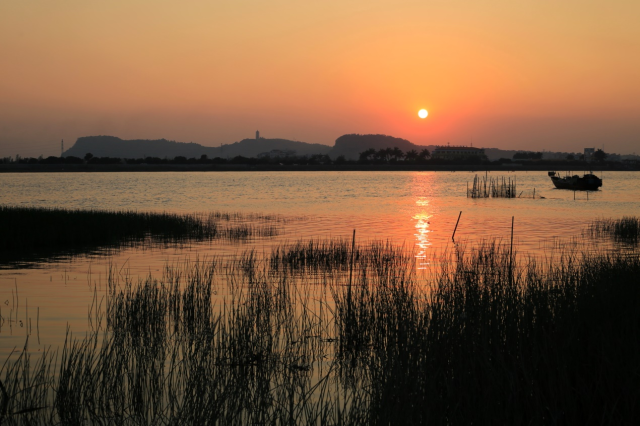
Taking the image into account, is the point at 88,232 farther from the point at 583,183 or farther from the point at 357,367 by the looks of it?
the point at 583,183

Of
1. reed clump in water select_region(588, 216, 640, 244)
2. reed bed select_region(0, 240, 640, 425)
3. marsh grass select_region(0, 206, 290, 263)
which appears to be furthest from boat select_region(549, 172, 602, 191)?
reed bed select_region(0, 240, 640, 425)

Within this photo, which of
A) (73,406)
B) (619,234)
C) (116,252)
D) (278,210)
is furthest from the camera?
(278,210)

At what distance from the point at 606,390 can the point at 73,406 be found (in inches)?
224

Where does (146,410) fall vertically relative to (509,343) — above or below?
below

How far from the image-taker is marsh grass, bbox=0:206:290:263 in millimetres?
23241

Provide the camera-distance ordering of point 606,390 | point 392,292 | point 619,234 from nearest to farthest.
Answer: point 606,390, point 392,292, point 619,234

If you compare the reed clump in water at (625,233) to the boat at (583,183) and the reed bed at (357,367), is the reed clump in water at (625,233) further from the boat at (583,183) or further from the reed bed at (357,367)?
the boat at (583,183)

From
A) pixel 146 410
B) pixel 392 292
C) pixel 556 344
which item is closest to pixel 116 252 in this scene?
pixel 392 292

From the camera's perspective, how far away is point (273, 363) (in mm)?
8820

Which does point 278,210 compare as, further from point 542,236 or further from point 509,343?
point 509,343

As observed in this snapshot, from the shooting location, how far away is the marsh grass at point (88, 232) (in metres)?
23.2

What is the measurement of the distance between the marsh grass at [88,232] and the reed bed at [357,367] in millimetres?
12775

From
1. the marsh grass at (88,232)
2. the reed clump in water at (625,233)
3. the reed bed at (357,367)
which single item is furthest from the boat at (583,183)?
the reed bed at (357,367)

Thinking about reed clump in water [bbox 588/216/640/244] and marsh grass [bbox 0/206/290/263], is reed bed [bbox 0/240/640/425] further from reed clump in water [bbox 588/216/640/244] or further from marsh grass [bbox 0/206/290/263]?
reed clump in water [bbox 588/216/640/244]
